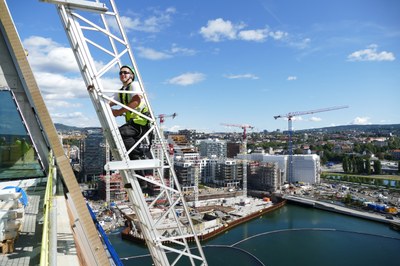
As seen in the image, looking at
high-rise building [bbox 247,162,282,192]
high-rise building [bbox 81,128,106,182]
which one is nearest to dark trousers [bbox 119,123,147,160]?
high-rise building [bbox 81,128,106,182]

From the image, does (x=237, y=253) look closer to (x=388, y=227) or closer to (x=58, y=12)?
(x=388, y=227)

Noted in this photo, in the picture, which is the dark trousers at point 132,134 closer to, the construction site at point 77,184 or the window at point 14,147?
the construction site at point 77,184

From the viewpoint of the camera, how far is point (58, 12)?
4.16ft

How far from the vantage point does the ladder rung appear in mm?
1244

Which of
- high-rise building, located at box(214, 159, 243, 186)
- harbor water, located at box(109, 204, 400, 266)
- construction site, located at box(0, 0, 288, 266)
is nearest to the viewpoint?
construction site, located at box(0, 0, 288, 266)

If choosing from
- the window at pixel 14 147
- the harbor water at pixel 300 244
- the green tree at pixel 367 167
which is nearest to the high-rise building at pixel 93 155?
the harbor water at pixel 300 244

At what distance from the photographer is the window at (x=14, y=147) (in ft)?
7.16

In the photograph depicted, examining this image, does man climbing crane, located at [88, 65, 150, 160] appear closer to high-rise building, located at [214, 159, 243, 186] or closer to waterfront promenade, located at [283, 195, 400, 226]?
waterfront promenade, located at [283, 195, 400, 226]

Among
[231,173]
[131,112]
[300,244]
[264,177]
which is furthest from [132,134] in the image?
[231,173]

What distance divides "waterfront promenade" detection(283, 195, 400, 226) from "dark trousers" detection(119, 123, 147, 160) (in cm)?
1542

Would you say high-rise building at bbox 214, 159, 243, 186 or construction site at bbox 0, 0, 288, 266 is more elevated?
construction site at bbox 0, 0, 288, 266

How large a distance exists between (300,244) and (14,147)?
10.9 meters

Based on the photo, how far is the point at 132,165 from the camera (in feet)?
4.19

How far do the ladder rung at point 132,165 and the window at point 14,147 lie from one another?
51.6 inches
